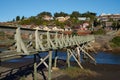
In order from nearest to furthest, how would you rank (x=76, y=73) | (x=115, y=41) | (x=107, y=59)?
(x=76, y=73) → (x=107, y=59) → (x=115, y=41)

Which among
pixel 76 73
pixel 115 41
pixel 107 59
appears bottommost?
pixel 107 59

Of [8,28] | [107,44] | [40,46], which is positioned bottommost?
[107,44]

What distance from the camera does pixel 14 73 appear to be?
1900 cm

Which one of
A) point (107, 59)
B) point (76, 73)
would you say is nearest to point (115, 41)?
point (107, 59)

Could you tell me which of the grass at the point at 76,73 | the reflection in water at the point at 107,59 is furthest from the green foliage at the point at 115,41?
→ the grass at the point at 76,73

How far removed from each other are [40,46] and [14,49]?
2901mm

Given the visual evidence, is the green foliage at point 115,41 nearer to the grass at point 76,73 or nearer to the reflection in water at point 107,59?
the reflection in water at point 107,59

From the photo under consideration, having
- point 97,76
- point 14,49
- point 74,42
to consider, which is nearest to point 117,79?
point 97,76

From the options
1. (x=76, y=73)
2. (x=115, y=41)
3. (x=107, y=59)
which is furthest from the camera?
(x=115, y=41)

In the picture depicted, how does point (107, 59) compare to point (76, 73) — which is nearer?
point (76, 73)

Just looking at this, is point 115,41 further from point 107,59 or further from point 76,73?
point 76,73

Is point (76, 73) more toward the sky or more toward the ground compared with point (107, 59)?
more toward the sky

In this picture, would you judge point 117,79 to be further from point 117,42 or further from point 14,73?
point 117,42

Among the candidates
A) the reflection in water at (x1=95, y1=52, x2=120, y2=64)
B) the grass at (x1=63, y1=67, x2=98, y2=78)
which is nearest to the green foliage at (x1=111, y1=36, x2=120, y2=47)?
the reflection in water at (x1=95, y1=52, x2=120, y2=64)
